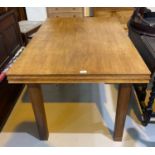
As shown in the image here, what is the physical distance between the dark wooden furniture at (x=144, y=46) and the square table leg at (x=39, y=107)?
2.86 feet

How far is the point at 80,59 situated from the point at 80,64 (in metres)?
0.08

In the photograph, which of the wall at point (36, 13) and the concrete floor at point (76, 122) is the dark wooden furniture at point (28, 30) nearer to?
the concrete floor at point (76, 122)

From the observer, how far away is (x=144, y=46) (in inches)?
63.9

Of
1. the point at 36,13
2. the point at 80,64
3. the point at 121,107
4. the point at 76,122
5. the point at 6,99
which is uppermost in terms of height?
the point at 80,64

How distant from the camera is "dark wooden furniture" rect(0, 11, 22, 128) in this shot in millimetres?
1691

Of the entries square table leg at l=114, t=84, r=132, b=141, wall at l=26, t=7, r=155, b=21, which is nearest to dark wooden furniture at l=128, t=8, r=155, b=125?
square table leg at l=114, t=84, r=132, b=141

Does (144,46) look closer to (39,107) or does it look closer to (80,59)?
(80,59)

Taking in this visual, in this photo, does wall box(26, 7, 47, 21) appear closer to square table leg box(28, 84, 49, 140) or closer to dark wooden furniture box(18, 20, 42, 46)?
dark wooden furniture box(18, 20, 42, 46)

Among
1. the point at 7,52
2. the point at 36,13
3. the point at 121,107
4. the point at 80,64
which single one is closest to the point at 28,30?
the point at 7,52

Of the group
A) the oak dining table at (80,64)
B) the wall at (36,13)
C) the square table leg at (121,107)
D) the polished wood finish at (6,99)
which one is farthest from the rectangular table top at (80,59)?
the wall at (36,13)

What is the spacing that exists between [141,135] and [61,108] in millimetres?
793

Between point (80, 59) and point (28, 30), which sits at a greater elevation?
point (80, 59)

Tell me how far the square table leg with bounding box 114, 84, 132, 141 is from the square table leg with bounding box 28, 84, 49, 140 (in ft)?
1.81
